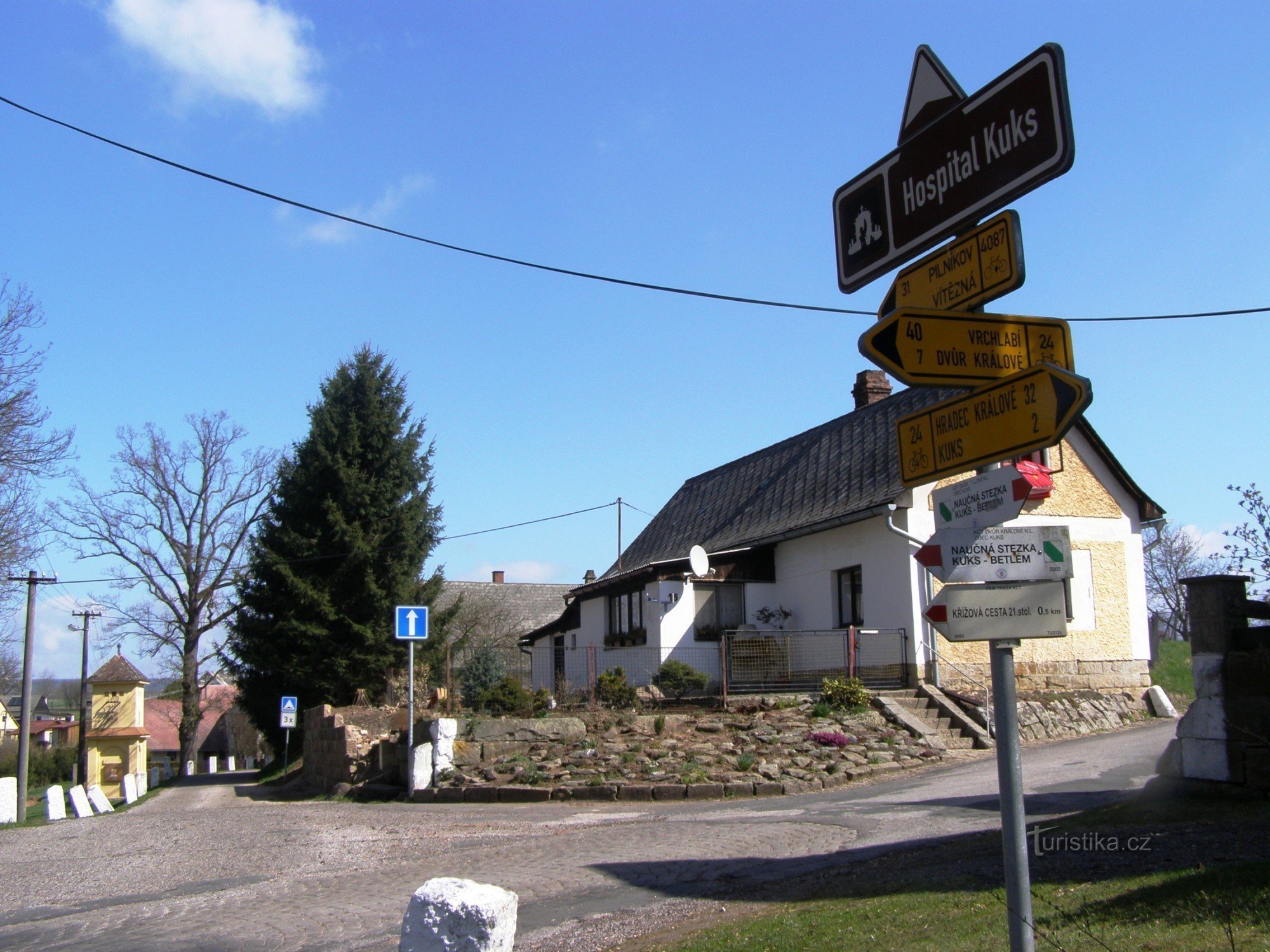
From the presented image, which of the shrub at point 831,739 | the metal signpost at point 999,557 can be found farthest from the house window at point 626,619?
the metal signpost at point 999,557

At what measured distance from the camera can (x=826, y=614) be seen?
23859 millimetres

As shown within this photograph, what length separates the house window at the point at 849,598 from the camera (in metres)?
23.3

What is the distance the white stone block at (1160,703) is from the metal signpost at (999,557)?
69.6 ft

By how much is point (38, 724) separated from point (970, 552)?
9850 centimetres

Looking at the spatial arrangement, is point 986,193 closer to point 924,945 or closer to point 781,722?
point 924,945

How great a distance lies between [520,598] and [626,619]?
31.5m

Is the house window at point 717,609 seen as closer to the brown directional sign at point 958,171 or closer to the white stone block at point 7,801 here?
the white stone block at point 7,801

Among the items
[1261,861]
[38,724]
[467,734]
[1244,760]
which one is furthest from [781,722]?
[38,724]

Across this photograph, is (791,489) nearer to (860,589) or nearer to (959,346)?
(860,589)

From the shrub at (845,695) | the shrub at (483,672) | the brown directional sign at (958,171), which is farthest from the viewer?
the shrub at (483,672)

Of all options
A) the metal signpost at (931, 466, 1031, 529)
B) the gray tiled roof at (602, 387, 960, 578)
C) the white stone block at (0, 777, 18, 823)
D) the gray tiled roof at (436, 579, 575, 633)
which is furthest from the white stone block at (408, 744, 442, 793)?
the gray tiled roof at (436, 579, 575, 633)

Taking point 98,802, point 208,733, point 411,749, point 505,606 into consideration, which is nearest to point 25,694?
point 98,802

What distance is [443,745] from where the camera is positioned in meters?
17.3

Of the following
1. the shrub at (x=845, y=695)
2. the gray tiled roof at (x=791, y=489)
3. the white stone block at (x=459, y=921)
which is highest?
the gray tiled roof at (x=791, y=489)
